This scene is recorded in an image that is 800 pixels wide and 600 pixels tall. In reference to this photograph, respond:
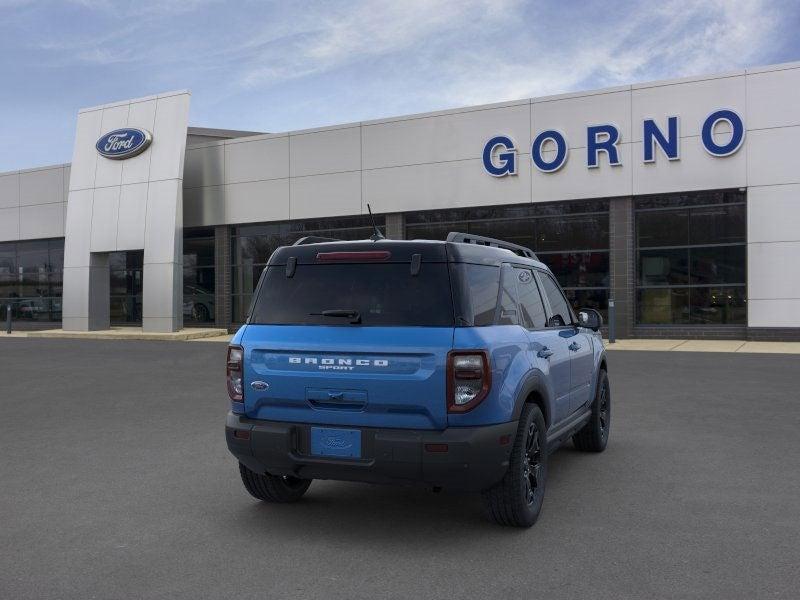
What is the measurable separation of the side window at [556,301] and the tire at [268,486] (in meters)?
2.39

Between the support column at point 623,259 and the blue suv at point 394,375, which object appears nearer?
the blue suv at point 394,375

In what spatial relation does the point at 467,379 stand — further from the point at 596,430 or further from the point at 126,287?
the point at 126,287

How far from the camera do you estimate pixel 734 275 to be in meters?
20.2

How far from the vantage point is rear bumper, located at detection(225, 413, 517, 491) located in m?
4.24

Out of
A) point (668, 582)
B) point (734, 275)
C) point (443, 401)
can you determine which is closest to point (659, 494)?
point (668, 582)

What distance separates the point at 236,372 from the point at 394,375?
1.13m

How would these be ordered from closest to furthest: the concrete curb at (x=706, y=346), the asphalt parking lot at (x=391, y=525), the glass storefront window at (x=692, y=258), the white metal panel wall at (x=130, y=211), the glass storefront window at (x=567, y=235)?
1. the asphalt parking lot at (x=391, y=525)
2. the concrete curb at (x=706, y=346)
3. the glass storefront window at (x=692, y=258)
4. the glass storefront window at (x=567, y=235)
5. the white metal panel wall at (x=130, y=211)

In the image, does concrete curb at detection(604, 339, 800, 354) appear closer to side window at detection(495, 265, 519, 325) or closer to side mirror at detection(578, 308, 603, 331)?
side mirror at detection(578, 308, 603, 331)

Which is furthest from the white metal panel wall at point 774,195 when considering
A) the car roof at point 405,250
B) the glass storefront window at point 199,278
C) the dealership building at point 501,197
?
the glass storefront window at point 199,278

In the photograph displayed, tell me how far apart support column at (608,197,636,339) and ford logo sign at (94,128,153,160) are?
53.5 feet

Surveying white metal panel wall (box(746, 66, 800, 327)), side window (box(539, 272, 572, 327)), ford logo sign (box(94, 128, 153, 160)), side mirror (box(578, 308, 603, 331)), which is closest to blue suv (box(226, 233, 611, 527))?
side window (box(539, 272, 572, 327))

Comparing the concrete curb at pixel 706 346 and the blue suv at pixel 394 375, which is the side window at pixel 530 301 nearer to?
the blue suv at pixel 394 375

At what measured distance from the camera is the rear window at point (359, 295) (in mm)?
4461

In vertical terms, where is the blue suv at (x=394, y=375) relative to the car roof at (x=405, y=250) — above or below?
below
